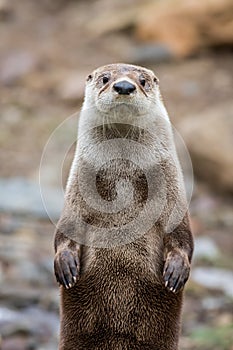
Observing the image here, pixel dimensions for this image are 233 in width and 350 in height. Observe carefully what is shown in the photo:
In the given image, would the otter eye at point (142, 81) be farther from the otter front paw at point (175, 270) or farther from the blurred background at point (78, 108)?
the blurred background at point (78, 108)

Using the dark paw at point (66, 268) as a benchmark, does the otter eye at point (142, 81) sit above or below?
above

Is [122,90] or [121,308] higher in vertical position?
[122,90]

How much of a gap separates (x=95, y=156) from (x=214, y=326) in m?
3.74

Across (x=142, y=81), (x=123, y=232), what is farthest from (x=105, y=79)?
(x=123, y=232)

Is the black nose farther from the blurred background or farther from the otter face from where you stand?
the blurred background

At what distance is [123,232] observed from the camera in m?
5.35

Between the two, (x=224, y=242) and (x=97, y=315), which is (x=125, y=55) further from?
(x=97, y=315)

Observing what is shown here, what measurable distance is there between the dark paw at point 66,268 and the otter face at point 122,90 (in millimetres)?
801

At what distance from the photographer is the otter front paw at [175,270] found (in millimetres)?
5234

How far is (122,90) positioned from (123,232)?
76cm

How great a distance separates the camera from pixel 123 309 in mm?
5367

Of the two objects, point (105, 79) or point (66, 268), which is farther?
point (105, 79)

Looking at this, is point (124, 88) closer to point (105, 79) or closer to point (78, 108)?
point (105, 79)

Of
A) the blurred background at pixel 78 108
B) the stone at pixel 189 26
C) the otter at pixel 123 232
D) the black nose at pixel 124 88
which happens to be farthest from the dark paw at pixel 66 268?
the stone at pixel 189 26
